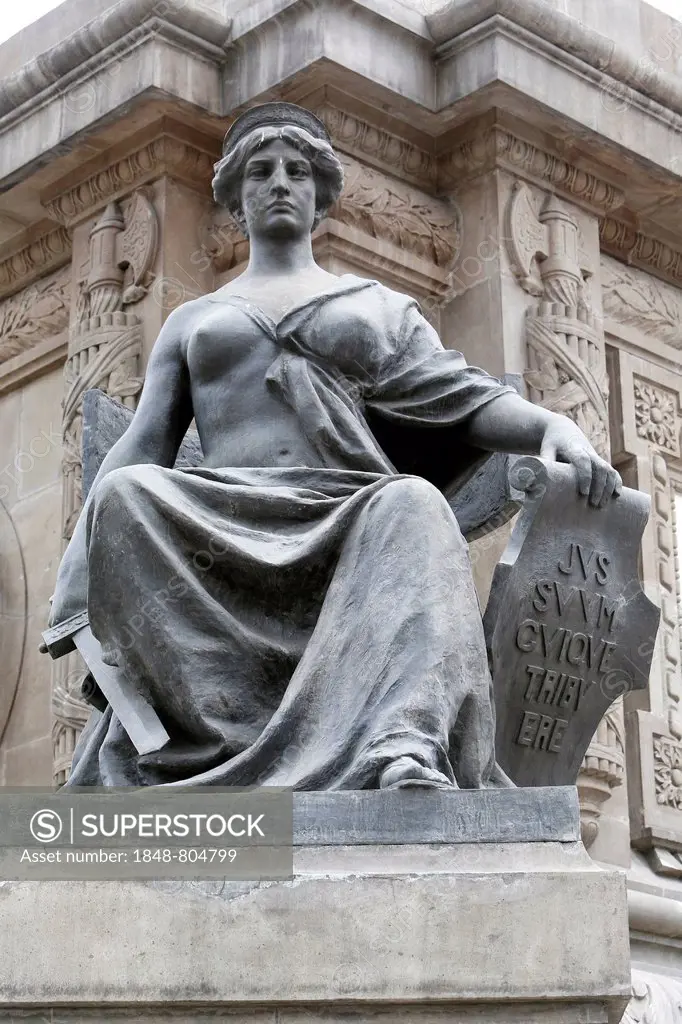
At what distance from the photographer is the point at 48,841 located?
457cm

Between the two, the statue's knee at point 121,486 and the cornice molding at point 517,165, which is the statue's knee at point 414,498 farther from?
the cornice molding at point 517,165

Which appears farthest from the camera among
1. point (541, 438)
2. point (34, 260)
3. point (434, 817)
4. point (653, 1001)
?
point (34, 260)

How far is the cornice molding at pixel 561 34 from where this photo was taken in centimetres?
845

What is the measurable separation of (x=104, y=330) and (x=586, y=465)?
3.57 meters

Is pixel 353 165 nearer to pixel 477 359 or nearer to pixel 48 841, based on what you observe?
pixel 477 359

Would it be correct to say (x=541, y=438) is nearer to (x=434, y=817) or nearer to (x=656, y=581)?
(x=434, y=817)

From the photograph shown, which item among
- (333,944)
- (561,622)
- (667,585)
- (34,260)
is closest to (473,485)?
(561,622)

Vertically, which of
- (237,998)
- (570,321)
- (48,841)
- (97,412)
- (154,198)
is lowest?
(237,998)

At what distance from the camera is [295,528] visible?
5191 millimetres

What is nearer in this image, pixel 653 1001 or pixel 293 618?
pixel 293 618

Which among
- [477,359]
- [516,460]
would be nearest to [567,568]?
[516,460]

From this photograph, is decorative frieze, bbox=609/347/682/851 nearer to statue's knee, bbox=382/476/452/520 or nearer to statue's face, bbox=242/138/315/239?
statue's face, bbox=242/138/315/239

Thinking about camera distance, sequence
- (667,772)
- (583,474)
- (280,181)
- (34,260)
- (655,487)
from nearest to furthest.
Answer: 1. (583,474)
2. (280,181)
3. (667,772)
4. (655,487)
5. (34,260)

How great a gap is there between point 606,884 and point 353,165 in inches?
182
